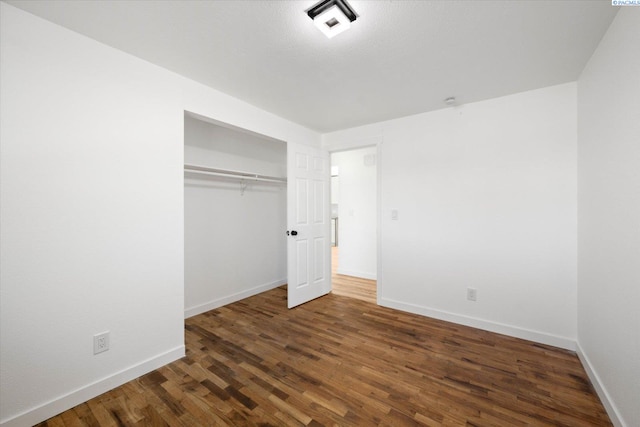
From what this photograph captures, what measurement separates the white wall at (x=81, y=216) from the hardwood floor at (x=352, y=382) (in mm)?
234

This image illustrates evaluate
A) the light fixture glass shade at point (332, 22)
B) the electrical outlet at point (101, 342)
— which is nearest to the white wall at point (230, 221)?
the electrical outlet at point (101, 342)

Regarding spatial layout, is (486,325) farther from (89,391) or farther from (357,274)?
(89,391)

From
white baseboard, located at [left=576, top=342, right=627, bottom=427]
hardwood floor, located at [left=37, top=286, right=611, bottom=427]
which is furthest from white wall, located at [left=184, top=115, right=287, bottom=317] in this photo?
white baseboard, located at [left=576, top=342, right=627, bottom=427]

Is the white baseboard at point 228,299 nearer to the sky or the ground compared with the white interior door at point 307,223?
nearer to the ground

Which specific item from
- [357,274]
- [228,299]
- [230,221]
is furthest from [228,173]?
[357,274]

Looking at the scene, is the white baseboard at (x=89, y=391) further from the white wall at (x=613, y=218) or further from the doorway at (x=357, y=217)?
the white wall at (x=613, y=218)

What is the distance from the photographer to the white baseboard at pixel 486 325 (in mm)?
2390

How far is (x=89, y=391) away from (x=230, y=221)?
2.11 metres

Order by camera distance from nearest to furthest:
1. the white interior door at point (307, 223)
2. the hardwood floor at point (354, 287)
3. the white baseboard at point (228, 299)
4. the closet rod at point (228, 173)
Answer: the closet rod at point (228, 173) < the white baseboard at point (228, 299) < the white interior door at point (307, 223) < the hardwood floor at point (354, 287)

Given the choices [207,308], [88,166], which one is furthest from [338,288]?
[88,166]

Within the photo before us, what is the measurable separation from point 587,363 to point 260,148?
161 inches

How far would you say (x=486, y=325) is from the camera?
2.72 meters

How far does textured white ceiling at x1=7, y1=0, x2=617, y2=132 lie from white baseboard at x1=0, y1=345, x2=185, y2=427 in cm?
232

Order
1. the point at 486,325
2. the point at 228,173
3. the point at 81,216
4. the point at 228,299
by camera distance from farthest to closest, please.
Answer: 1. the point at 228,299
2. the point at 228,173
3. the point at 486,325
4. the point at 81,216
